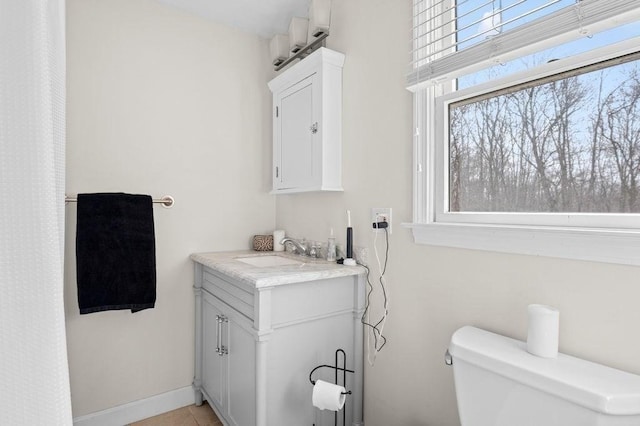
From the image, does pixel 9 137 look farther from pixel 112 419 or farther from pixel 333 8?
pixel 112 419

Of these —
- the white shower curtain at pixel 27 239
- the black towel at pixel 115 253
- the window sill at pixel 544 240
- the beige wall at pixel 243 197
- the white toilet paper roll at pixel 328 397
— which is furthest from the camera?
the black towel at pixel 115 253

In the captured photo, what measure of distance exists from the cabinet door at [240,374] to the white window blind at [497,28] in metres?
1.28

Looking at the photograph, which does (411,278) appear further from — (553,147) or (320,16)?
(320,16)

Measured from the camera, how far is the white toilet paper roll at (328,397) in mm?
1233

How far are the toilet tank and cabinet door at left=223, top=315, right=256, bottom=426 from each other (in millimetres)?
820

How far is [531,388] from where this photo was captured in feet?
2.79

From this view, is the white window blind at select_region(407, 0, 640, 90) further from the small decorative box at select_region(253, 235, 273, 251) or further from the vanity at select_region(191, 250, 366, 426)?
the small decorative box at select_region(253, 235, 273, 251)

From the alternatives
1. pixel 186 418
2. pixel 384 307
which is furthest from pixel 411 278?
pixel 186 418

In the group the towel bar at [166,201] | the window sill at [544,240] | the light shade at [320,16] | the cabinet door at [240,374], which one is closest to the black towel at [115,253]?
the towel bar at [166,201]

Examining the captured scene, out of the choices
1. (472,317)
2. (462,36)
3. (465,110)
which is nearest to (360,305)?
(472,317)

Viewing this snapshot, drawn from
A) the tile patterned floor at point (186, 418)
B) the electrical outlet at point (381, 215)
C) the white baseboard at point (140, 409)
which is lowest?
the tile patterned floor at point (186, 418)

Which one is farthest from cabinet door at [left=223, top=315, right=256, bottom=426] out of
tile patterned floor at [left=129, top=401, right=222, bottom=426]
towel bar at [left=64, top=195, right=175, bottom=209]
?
towel bar at [left=64, top=195, right=175, bottom=209]

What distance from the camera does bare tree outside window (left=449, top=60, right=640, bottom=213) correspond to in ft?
3.03

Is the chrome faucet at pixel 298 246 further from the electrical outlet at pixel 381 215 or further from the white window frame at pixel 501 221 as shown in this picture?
the white window frame at pixel 501 221
